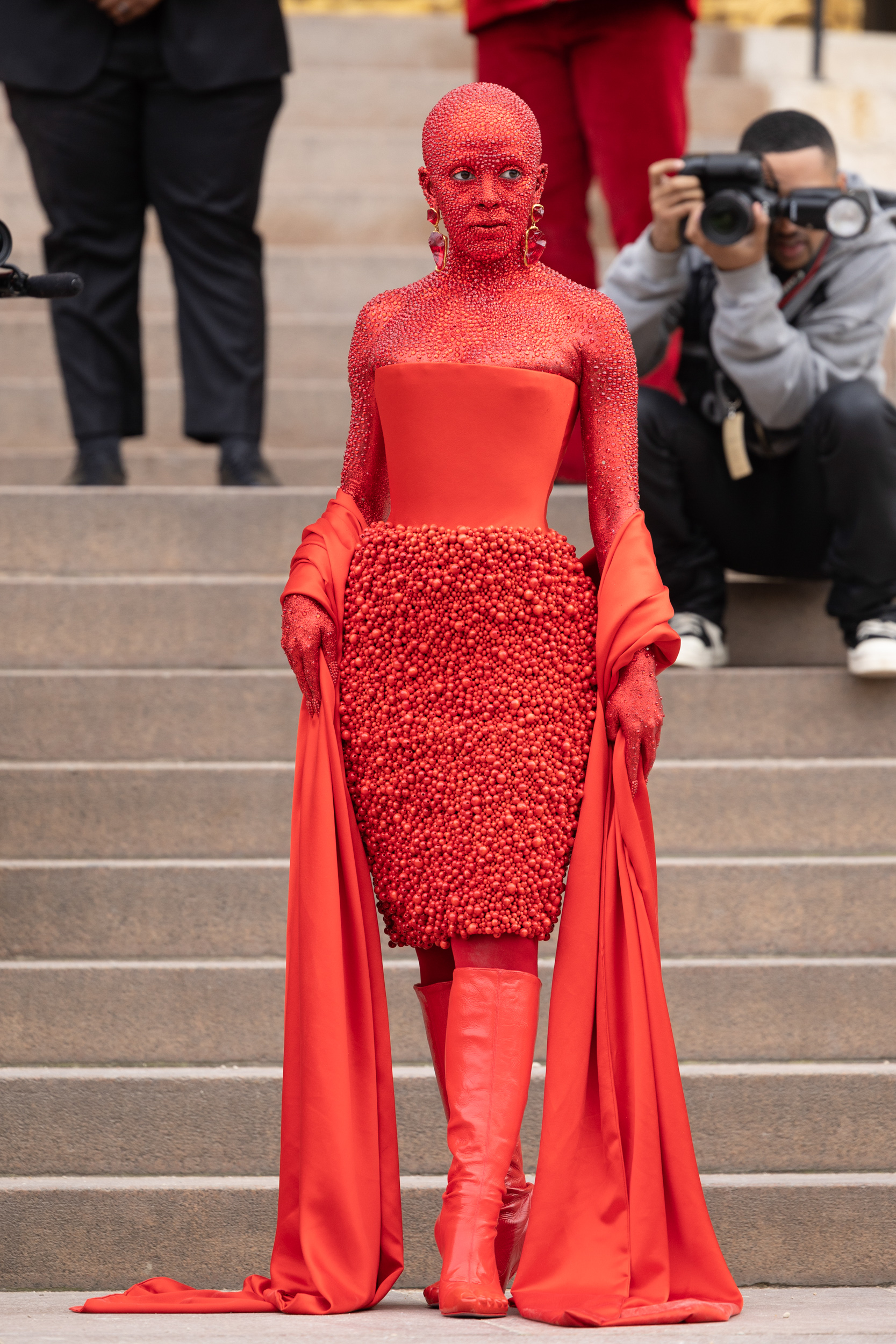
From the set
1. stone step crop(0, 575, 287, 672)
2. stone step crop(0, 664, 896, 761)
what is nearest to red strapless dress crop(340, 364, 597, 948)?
stone step crop(0, 664, 896, 761)

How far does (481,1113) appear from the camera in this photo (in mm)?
2277

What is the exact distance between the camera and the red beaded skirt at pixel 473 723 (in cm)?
233

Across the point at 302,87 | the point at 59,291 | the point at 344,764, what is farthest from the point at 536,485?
the point at 302,87

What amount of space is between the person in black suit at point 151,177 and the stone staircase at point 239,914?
40cm

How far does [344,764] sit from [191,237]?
7.75 ft

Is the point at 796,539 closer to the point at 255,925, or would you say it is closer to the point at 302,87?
the point at 255,925

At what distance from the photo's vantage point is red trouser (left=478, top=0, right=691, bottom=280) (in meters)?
4.36

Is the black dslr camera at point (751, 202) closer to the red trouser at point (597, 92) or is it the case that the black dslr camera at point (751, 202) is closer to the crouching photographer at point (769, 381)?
the crouching photographer at point (769, 381)

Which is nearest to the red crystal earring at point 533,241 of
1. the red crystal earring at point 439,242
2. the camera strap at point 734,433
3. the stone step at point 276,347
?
the red crystal earring at point 439,242

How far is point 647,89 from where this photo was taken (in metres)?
4.36

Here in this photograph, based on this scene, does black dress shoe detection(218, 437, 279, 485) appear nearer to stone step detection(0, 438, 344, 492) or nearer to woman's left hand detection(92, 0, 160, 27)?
stone step detection(0, 438, 344, 492)

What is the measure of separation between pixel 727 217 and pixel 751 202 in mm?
59

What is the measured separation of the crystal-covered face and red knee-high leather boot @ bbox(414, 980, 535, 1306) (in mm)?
1038

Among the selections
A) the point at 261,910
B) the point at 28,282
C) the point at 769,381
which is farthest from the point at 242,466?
the point at 28,282
